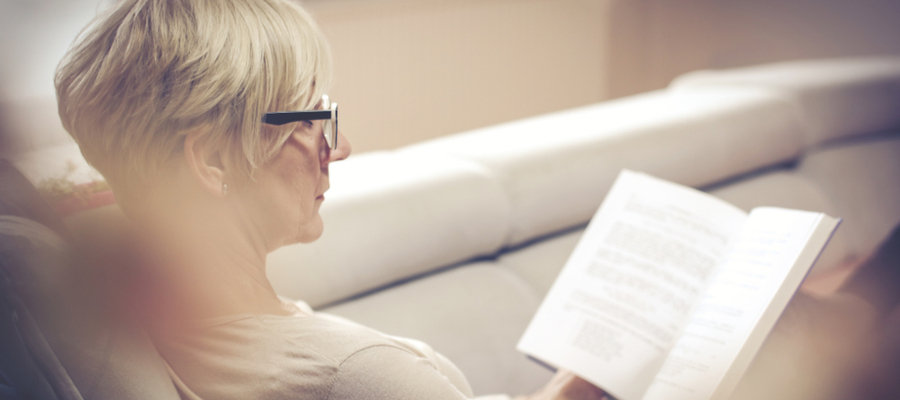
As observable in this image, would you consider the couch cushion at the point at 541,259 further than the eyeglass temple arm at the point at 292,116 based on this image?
Yes

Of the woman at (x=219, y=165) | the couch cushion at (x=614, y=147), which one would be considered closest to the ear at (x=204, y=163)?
the woman at (x=219, y=165)

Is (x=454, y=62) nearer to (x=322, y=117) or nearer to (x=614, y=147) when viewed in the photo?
(x=614, y=147)

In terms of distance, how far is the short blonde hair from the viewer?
42 cm

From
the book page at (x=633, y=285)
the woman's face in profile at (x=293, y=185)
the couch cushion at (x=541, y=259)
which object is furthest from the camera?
the couch cushion at (x=541, y=259)

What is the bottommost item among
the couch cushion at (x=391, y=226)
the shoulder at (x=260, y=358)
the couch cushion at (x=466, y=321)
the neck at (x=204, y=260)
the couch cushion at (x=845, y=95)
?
the couch cushion at (x=466, y=321)

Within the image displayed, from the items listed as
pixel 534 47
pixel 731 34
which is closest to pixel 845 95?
pixel 731 34

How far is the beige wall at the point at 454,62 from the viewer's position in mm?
1896

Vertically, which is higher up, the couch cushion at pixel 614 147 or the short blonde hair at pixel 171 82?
the short blonde hair at pixel 171 82

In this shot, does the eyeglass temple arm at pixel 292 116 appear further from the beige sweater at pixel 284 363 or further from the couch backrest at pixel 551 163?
the couch backrest at pixel 551 163

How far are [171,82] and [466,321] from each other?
2.07ft

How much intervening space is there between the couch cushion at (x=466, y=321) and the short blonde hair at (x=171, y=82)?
0.50 meters

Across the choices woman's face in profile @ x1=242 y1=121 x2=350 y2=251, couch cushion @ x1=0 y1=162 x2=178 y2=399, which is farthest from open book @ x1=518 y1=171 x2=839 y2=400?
couch cushion @ x1=0 y1=162 x2=178 y2=399

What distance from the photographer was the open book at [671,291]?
609 mm

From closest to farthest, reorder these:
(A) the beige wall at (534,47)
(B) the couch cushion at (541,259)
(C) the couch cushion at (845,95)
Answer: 1. (B) the couch cushion at (541,259)
2. (C) the couch cushion at (845,95)
3. (A) the beige wall at (534,47)
